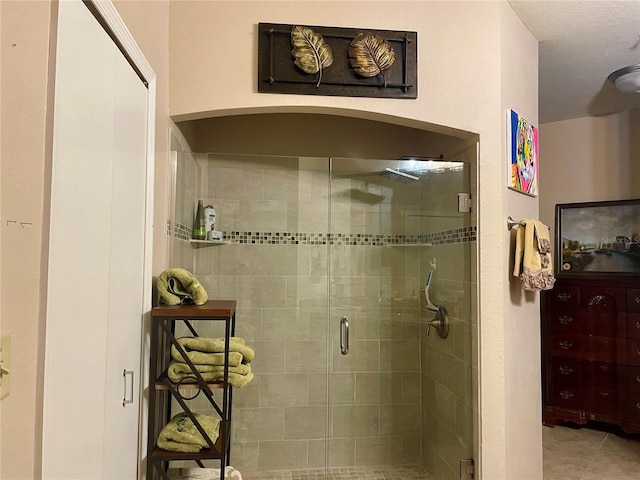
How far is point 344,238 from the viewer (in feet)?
9.05

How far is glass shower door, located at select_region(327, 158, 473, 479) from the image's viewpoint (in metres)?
2.68

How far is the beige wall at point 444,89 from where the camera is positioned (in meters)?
2.28

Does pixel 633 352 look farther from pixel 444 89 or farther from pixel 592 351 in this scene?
pixel 444 89

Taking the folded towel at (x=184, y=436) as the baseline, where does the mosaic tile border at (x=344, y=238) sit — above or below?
above

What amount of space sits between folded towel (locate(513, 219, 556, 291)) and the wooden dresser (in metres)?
1.64

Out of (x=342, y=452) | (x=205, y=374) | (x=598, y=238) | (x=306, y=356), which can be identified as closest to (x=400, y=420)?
(x=342, y=452)

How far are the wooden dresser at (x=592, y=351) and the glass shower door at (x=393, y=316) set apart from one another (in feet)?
5.51

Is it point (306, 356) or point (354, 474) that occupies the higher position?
point (306, 356)

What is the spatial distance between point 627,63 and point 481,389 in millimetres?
2371

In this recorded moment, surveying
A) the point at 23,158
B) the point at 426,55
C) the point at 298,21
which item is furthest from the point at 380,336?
the point at 23,158

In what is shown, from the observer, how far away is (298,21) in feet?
7.61

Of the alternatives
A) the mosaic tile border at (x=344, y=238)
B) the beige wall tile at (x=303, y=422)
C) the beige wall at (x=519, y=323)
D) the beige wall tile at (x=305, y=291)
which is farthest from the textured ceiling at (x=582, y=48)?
the beige wall tile at (x=303, y=422)

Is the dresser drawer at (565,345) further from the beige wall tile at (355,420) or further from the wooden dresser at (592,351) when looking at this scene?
the beige wall tile at (355,420)

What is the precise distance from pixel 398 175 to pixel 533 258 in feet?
2.82
